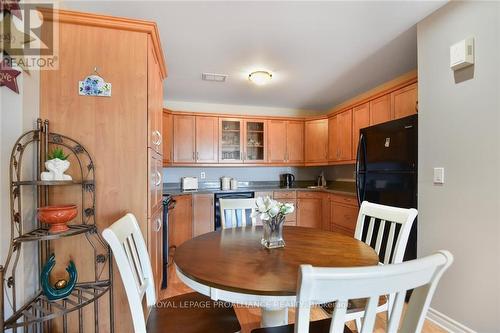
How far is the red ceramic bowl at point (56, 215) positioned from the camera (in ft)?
3.82

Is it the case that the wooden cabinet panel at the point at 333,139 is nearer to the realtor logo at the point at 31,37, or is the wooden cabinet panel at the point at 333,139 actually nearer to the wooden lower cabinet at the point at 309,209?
the wooden lower cabinet at the point at 309,209

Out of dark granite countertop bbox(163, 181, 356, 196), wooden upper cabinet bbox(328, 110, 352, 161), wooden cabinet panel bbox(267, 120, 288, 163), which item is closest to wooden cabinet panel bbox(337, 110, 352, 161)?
wooden upper cabinet bbox(328, 110, 352, 161)

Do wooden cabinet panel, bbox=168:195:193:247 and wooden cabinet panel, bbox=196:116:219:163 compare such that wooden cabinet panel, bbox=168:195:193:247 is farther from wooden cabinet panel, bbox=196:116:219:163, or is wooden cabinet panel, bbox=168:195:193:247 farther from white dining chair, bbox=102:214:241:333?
→ white dining chair, bbox=102:214:241:333

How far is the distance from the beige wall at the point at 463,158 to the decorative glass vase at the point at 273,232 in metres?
1.28

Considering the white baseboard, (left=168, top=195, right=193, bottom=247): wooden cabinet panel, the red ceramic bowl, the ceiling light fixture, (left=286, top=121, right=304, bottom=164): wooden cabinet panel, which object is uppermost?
the ceiling light fixture

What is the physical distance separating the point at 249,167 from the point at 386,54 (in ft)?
8.44

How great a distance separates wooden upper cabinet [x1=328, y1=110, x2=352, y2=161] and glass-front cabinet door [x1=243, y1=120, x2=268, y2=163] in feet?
3.52

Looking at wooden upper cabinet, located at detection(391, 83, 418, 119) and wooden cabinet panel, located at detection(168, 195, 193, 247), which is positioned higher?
wooden upper cabinet, located at detection(391, 83, 418, 119)

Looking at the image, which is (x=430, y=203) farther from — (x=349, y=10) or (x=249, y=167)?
(x=249, y=167)

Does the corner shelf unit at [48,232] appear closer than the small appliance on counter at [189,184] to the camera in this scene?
Yes

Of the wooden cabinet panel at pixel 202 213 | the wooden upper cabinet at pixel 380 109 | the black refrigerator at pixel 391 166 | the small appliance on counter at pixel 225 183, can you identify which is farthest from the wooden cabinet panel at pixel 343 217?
the wooden cabinet panel at pixel 202 213

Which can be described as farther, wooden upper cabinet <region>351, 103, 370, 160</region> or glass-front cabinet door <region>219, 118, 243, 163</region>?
glass-front cabinet door <region>219, 118, 243, 163</region>

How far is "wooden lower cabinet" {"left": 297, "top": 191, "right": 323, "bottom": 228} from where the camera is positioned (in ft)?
12.4

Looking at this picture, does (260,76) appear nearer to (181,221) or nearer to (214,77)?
(214,77)
